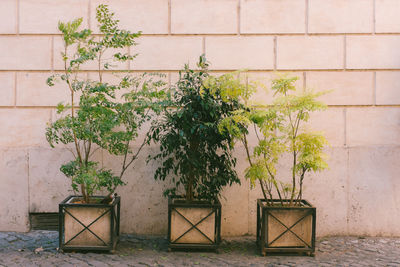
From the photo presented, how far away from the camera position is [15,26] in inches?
220

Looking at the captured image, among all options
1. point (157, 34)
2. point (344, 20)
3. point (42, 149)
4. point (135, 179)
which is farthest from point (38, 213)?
point (344, 20)

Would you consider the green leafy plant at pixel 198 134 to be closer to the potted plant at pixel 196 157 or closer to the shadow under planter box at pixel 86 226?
the potted plant at pixel 196 157

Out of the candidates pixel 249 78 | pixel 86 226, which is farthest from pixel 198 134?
pixel 86 226

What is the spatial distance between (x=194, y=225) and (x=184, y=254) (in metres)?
0.38

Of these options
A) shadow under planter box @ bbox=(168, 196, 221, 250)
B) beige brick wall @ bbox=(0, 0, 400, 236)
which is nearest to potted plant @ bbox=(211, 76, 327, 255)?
shadow under planter box @ bbox=(168, 196, 221, 250)

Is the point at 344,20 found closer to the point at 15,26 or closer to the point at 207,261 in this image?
the point at 207,261

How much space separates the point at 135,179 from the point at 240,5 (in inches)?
115

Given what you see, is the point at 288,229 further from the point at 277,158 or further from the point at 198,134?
the point at 198,134

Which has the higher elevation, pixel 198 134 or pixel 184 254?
pixel 198 134

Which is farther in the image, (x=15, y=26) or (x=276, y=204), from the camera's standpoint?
(x=15, y=26)

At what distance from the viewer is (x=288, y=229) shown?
462 centimetres

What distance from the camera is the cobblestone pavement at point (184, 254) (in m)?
4.43

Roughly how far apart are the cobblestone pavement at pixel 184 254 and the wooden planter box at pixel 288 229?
4.8 inches

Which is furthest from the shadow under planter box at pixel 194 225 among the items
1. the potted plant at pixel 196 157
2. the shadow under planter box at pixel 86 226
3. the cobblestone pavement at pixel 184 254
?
the shadow under planter box at pixel 86 226
